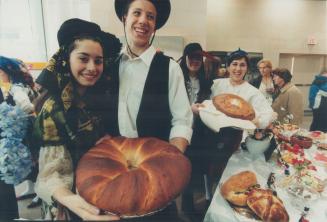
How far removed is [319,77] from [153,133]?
575 mm

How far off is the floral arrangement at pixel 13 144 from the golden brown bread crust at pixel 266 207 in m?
0.63

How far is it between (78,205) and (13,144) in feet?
0.77

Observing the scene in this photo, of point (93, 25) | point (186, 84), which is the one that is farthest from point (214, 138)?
point (93, 25)

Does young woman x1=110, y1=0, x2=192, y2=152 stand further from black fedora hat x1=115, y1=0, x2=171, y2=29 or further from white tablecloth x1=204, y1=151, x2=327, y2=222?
white tablecloth x1=204, y1=151, x2=327, y2=222

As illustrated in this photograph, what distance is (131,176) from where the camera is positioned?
20.4 inches

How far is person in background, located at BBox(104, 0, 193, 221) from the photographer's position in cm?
65

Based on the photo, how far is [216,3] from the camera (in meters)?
0.70

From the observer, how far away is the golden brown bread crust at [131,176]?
0.51m

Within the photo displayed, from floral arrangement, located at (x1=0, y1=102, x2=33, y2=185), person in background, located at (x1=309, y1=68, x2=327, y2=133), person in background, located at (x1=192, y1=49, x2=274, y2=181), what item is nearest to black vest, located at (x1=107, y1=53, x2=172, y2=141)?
person in background, located at (x1=192, y1=49, x2=274, y2=181)

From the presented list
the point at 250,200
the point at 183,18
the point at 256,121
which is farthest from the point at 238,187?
the point at 183,18

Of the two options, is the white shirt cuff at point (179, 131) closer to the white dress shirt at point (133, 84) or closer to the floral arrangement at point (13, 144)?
the white dress shirt at point (133, 84)

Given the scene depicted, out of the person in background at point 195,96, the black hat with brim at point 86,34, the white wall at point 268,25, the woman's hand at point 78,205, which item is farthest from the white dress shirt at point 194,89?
the woman's hand at point 78,205

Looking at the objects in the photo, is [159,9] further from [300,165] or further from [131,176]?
[300,165]

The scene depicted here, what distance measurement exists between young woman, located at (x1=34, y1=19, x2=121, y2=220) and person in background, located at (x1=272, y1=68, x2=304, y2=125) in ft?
1.74
